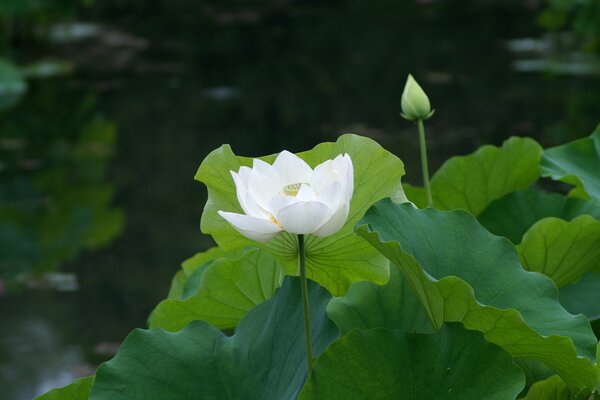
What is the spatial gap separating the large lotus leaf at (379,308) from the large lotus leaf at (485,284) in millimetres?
78

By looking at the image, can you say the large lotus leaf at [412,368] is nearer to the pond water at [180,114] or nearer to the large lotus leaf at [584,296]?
the large lotus leaf at [584,296]

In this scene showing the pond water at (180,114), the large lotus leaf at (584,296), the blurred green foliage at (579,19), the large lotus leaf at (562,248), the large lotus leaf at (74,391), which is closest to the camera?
the large lotus leaf at (74,391)

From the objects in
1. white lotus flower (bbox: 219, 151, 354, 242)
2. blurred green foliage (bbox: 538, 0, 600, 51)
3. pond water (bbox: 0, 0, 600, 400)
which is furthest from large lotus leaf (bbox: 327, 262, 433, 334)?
blurred green foliage (bbox: 538, 0, 600, 51)

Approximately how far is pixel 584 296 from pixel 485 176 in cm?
20

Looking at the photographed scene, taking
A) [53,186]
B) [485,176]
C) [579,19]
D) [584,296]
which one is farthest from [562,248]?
[579,19]

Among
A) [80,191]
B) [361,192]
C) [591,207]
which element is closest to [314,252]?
[361,192]

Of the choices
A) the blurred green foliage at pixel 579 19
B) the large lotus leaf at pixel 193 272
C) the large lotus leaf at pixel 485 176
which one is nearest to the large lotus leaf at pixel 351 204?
the large lotus leaf at pixel 193 272

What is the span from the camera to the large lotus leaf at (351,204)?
911 mm

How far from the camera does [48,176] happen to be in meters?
4.92

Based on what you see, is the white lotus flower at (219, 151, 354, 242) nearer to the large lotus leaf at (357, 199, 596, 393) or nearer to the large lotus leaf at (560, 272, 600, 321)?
the large lotus leaf at (357, 199, 596, 393)

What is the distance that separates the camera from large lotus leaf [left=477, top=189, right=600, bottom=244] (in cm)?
122

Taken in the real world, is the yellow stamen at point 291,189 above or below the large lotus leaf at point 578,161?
above

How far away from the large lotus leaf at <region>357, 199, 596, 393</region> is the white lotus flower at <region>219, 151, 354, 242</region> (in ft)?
0.15

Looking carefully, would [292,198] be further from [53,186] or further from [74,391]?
[53,186]
